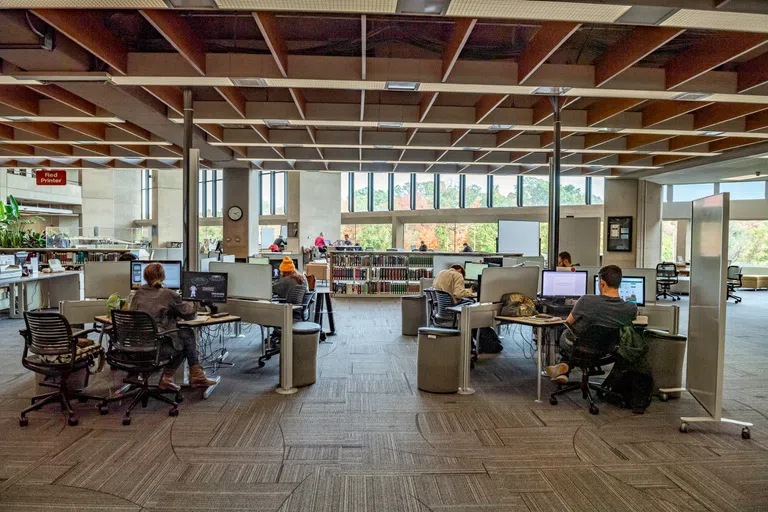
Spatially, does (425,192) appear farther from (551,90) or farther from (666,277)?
(551,90)

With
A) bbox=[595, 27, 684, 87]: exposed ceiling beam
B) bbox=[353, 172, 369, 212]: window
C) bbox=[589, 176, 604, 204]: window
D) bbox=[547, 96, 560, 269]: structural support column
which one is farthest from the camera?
bbox=[353, 172, 369, 212]: window

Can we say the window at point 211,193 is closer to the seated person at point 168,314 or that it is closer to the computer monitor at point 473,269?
the computer monitor at point 473,269

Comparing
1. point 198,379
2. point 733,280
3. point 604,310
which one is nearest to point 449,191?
point 733,280

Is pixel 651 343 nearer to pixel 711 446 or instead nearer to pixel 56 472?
pixel 711 446

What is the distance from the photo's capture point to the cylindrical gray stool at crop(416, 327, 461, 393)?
455 cm

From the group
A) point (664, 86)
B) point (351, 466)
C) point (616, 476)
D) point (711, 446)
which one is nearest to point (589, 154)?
point (664, 86)

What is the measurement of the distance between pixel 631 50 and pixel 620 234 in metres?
8.59

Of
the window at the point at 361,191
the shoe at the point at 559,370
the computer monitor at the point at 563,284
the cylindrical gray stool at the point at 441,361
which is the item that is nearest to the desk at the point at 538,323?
the shoe at the point at 559,370

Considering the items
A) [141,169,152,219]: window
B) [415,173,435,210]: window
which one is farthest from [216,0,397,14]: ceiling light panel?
[141,169,152,219]: window

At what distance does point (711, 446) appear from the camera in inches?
136

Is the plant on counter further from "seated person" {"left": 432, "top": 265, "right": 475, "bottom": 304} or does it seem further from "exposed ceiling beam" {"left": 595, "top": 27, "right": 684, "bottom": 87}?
"exposed ceiling beam" {"left": 595, "top": 27, "right": 684, "bottom": 87}

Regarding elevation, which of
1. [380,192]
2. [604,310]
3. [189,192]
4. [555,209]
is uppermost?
[380,192]

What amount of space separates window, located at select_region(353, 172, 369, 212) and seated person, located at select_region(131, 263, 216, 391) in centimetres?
1498

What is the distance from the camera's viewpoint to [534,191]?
1627 centimetres
